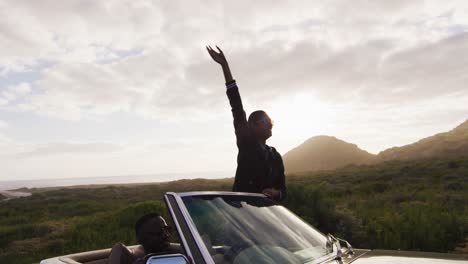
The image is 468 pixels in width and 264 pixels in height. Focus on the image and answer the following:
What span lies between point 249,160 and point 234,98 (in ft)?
1.97

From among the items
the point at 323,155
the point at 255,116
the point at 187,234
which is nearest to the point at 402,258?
the point at 187,234

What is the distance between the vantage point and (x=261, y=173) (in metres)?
4.13

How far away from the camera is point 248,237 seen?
2.76m

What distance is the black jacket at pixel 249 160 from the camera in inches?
161

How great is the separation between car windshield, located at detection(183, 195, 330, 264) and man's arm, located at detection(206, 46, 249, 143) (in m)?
0.90

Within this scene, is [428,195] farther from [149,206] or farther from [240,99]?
[240,99]

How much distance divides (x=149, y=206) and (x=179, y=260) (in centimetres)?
1711

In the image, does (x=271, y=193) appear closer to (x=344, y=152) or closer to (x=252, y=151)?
(x=252, y=151)

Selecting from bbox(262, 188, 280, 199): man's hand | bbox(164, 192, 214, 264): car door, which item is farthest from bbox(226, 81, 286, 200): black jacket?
bbox(164, 192, 214, 264): car door

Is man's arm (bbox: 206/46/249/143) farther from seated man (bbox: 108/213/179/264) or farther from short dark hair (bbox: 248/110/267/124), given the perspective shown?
seated man (bbox: 108/213/179/264)

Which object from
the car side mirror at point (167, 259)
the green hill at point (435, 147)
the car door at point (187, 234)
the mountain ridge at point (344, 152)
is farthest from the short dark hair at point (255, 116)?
the mountain ridge at point (344, 152)

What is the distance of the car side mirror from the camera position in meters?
2.00

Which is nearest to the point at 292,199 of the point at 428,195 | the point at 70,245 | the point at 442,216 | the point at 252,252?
the point at 442,216

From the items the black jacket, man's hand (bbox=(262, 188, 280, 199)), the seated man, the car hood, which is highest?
the black jacket
